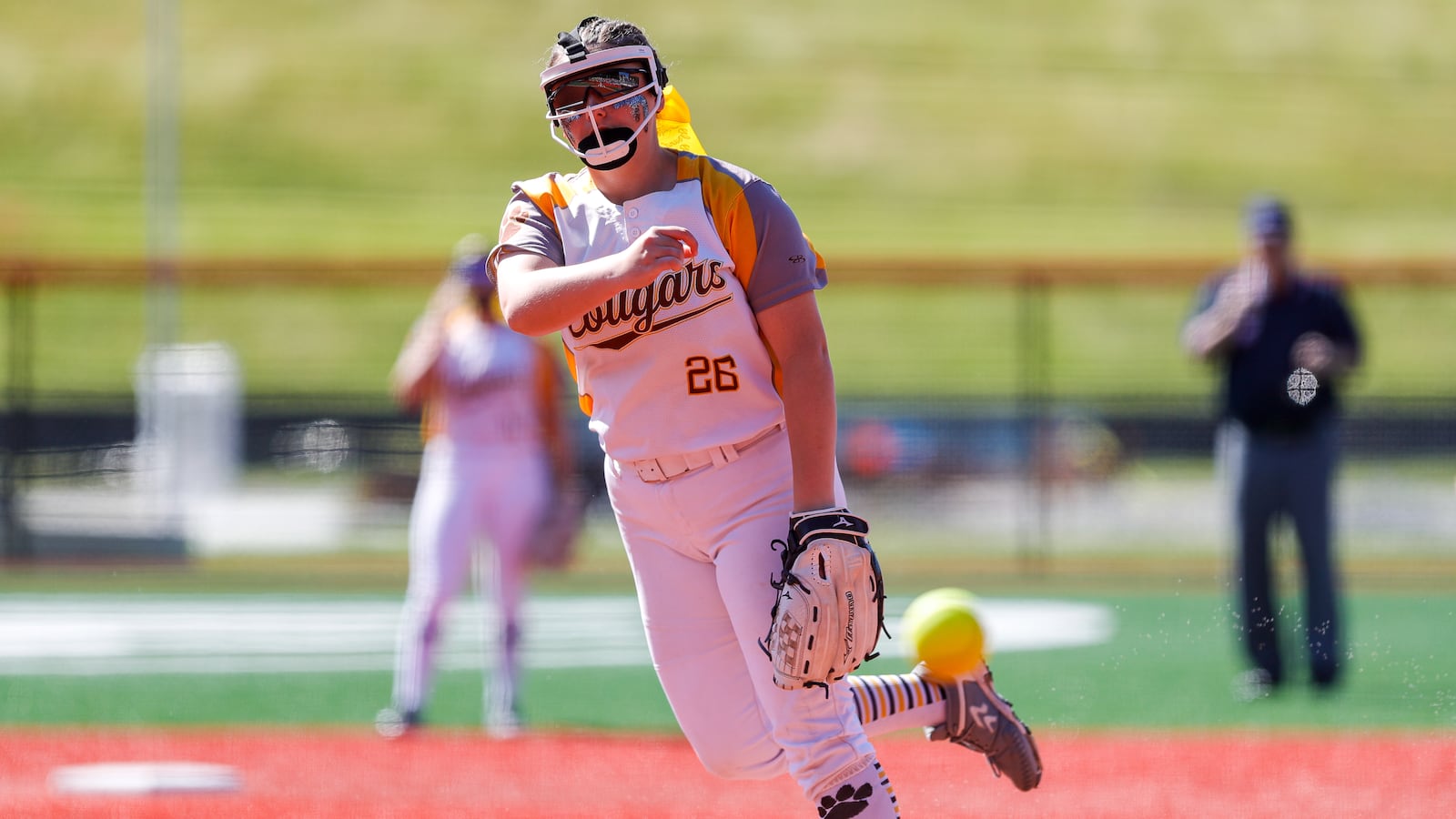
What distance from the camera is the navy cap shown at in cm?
764

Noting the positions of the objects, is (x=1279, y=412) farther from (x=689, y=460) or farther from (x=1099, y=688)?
(x=689, y=460)

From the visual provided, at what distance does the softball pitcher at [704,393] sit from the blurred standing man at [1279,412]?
4565 millimetres

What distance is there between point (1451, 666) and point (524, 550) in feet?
13.8

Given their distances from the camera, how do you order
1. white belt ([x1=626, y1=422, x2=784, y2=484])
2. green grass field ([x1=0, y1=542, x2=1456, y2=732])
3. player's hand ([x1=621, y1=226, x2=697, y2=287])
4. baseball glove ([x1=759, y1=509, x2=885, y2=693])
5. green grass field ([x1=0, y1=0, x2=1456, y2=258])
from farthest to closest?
green grass field ([x1=0, y1=0, x2=1456, y2=258]), green grass field ([x1=0, y1=542, x2=1456, y2=732]), white belt ([x1=626, y1=422, x2=784, y2=484]), baseball glove ([x1=759, y1=509, x2=885, y2=693]), player's hand ([x1=621, y1=226, x2=697, y2=287])

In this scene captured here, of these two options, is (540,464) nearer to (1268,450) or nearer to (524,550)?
(524,550)

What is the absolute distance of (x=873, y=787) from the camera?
3492mm

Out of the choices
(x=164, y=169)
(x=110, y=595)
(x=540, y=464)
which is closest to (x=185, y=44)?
(x=164, y=169)

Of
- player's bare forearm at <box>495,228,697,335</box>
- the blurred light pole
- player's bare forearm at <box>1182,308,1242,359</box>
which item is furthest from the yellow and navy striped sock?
the blurred light pole

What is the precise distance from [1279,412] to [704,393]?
191 inches

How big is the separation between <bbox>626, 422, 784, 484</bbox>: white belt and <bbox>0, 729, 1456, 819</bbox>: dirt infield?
192cm

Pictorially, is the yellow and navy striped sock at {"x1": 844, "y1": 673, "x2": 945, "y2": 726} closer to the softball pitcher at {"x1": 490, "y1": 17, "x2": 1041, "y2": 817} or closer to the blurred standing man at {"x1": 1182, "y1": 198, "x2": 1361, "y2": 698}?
the softball pitcher at {"x1": 490, "y1": 17, "x2": 1041, "y2": 817}

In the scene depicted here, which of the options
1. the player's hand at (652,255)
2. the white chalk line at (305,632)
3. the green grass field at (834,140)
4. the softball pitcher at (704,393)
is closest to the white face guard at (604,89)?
the softball pitcher at (704,393)

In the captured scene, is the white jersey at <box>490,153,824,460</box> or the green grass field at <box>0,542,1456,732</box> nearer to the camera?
the white jersey at <box>490,153,824,460</box>

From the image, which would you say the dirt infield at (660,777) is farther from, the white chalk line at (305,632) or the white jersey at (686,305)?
the white jersey at (686,305)
